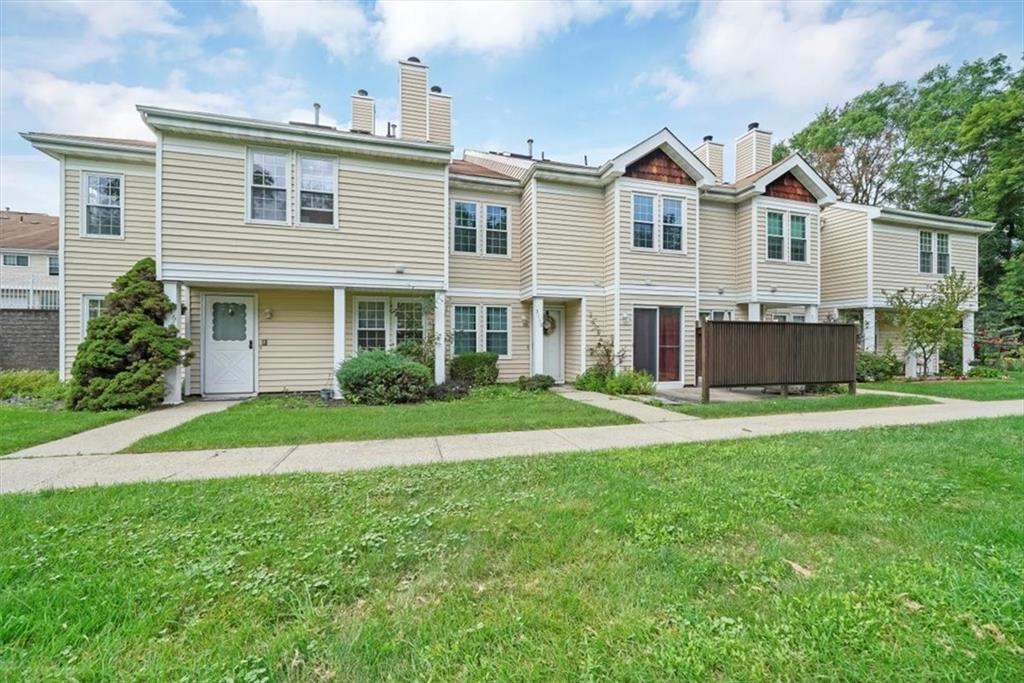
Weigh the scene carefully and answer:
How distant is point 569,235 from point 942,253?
15.0 meters

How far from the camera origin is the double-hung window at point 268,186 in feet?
30.5

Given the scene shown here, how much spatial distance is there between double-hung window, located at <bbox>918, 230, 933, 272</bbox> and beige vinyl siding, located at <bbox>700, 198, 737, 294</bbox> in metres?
8.02

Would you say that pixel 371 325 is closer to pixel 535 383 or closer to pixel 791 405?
pixel 535 383

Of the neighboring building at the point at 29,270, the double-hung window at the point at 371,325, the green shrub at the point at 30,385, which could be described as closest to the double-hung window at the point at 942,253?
the double-hung window at the point at 371,325

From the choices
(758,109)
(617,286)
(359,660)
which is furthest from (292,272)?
(758,109)

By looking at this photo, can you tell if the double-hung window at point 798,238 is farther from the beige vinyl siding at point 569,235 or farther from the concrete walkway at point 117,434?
the concrete walkway at point 117,434

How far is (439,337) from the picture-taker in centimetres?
1048

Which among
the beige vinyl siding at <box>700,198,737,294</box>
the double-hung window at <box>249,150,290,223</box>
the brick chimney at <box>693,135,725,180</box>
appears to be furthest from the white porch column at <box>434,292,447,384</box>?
the brick chimney at <box>693,135,725,180</box>

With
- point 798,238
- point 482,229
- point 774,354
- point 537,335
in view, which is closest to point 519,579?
point 774,354

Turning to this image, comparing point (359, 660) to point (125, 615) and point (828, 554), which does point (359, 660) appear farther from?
point (828, 554)

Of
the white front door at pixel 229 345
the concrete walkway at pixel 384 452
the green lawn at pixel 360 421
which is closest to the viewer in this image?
the concrete walkway at pixel 384 452

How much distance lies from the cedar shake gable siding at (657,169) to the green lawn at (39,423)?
1211cm

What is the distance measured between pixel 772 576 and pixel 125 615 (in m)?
3.26

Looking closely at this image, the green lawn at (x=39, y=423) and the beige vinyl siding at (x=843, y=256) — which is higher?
the beige vinyl siding at (x=843, y=256)
